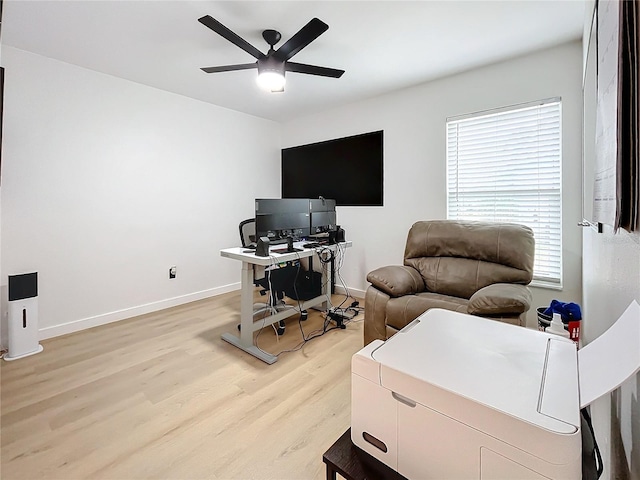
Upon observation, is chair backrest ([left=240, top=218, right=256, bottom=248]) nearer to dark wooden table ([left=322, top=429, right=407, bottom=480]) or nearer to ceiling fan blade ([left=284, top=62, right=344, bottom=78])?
ceiling fan blade ([left=284, top=62, right=344, bottom=78])

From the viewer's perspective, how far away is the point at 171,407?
1.87 metres

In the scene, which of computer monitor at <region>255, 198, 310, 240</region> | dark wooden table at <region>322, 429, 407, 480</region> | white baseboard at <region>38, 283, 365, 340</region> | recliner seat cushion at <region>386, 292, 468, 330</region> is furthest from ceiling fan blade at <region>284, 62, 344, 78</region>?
white baseboard at <region>38, 283, 365, 340</region>

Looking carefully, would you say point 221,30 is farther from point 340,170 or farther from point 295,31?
point 340,170

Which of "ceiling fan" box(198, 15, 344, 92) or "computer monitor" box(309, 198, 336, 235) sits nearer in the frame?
"ceiling fan" box(198, 15, 344, 92)

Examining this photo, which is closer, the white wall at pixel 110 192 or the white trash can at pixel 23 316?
the white trash can at pixel 23 316

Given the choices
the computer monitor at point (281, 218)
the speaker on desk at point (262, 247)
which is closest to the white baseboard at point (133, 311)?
the computer monitor at point (281, 218)

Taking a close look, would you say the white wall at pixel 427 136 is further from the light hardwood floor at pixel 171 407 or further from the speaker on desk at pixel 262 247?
the speaker on desk at pixel 262 247

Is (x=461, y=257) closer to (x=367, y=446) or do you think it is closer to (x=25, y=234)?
(x=367, y=446)

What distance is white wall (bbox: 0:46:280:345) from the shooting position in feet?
8.72

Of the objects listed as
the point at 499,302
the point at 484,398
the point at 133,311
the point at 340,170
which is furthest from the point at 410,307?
the point at 133,311

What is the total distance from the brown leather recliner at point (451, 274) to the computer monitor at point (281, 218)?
0.77m

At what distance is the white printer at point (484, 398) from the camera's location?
44cm

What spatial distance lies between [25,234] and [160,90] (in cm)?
200

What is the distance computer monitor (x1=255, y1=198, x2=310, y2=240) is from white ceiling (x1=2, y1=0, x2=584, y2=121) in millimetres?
1314
